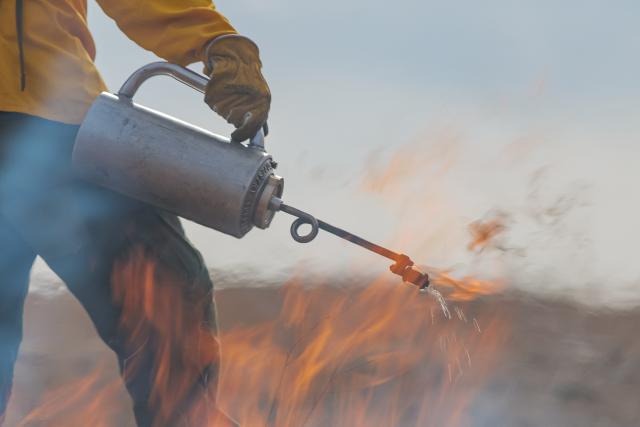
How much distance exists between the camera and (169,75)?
1.50 meters

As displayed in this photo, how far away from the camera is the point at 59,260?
57.5 inches

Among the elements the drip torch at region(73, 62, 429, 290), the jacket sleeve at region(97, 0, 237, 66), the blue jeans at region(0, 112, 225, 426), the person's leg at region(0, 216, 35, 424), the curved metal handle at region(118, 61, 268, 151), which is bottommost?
the person's leg at region(0, 216, 35, 424)

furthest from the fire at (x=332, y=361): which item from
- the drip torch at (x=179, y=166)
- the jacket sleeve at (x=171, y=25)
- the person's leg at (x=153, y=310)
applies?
the jacket sleeve at (x=171, y=25)

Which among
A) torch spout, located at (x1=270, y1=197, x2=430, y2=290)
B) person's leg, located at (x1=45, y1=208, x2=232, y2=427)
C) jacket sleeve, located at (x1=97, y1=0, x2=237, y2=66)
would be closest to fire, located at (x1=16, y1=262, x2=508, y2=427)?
person's leg, located at (x1=45, y1=208, x2=232, y2=427)

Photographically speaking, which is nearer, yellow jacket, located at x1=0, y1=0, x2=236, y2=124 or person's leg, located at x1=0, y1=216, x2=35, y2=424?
yellow jacket, located at x1=0, y1=0, x2=236, y2=124

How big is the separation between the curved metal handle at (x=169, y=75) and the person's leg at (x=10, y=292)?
339 millimetres

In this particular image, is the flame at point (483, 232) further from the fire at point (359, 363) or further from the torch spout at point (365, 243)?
the torch spout at point (365, 243)

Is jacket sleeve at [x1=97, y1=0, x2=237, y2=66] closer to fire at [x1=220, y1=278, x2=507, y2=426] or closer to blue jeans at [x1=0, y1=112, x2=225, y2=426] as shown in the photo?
blue jeans at [x1=0, y1=112, x2=225, y2=426]

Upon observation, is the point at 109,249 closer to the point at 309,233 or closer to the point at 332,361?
the point at 309,233

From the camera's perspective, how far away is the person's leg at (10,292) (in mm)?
1523

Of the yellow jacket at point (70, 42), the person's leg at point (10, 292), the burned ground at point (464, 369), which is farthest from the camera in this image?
the burned ground at point (464, 369)

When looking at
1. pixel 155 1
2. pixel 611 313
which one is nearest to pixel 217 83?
pixel 155 1

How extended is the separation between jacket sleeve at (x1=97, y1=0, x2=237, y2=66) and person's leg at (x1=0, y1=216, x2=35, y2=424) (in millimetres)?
432

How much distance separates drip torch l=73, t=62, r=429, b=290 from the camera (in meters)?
1.42
